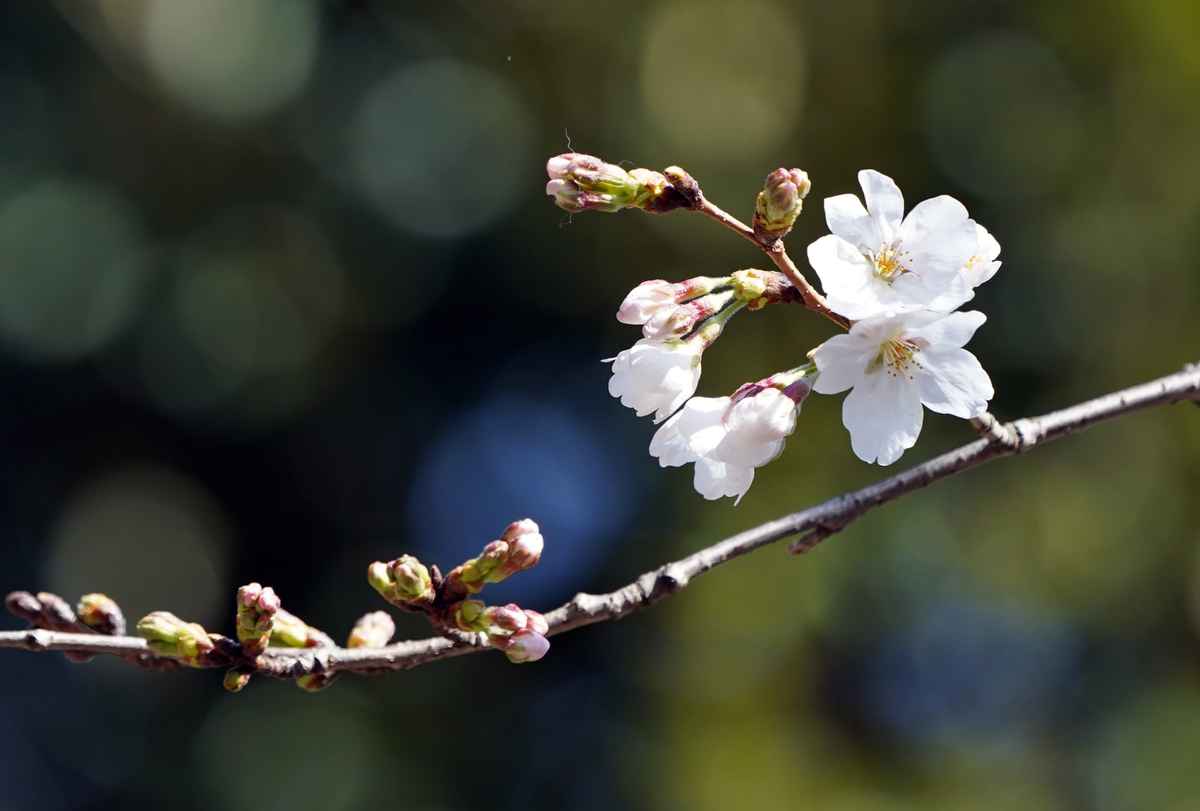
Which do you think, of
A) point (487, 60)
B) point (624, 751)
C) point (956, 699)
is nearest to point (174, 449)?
point (487, 60)

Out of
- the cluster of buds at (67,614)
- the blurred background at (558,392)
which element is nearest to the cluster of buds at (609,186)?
the cluster of buds at (67,614)

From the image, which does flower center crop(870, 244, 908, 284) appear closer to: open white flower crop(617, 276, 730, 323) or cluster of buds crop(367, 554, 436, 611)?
open white flower crop(617, 276, 730, 323)

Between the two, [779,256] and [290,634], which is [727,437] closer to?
[779,256]

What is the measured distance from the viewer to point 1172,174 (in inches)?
180

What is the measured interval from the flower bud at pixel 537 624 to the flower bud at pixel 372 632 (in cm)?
25

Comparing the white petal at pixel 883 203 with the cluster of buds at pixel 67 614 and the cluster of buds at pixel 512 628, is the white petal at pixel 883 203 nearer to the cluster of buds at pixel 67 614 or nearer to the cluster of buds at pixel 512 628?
the cluster of buds at pixel 512 628

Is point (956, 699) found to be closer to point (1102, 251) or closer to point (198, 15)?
point (1102, 251)

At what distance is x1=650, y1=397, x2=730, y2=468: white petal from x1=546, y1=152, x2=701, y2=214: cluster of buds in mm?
198

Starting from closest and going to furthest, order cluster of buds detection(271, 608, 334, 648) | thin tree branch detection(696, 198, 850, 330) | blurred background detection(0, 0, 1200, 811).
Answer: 1. thin tree branch detection(696, 198, 850, 330)
2. cluster of buds detection(271, 608, 334, 648)
3. blurred background detection(0, 0, 1200, 811)

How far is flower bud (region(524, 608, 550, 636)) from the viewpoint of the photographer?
3.33 ft

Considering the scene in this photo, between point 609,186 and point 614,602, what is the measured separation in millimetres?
344

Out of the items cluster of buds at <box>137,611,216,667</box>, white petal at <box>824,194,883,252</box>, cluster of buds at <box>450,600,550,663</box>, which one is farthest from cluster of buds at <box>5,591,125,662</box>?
white petal at <box>824,194,883,252</box>

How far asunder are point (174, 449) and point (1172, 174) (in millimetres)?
4697

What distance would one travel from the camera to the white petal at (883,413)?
1086 millimetres
